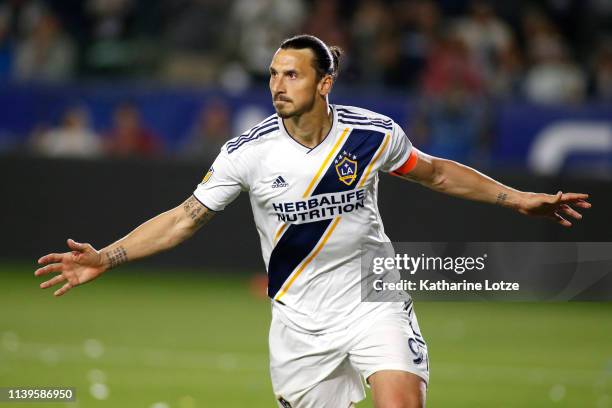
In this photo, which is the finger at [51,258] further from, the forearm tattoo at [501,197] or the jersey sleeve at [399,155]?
the forearm tattoo at [501,197]

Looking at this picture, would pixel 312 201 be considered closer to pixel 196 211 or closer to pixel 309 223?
pixel 309 223

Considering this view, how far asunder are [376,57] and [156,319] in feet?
19.0

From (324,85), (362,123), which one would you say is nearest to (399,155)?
(362,123)

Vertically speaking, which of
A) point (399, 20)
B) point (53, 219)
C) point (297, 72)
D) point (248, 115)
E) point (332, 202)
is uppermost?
point (399, 20)

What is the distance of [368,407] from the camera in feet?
30.0

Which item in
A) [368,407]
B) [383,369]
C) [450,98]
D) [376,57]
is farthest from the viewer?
[376,57]

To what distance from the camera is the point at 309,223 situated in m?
6.44

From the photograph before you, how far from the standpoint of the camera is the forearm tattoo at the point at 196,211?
6.42m

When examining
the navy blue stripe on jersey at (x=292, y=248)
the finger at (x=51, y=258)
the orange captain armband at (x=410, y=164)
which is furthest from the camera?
Answer: the orange captain armband at (x=410, y=164)

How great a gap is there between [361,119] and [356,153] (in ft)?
0.72

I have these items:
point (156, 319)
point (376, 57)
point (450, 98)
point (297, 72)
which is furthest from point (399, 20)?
point (297, 72)

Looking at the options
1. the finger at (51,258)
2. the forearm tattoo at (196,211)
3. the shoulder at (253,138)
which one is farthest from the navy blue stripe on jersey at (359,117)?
the finger at (51,258)

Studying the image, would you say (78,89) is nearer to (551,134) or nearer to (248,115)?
(248,115)

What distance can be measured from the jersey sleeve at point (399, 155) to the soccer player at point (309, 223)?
0.02 m
